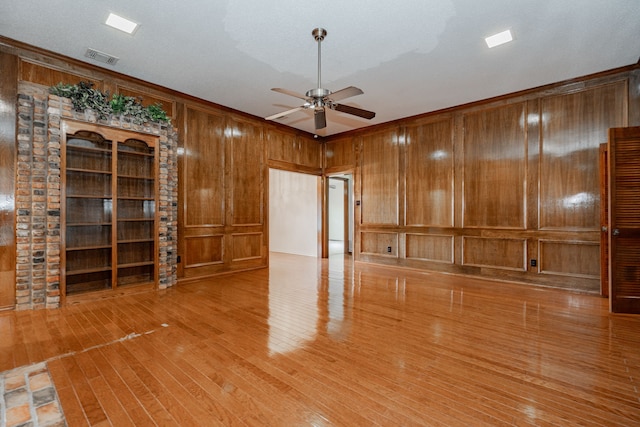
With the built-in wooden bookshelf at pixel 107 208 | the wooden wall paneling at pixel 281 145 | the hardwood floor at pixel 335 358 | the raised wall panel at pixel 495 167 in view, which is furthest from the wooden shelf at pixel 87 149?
the raised wall panel at pixel 495 167

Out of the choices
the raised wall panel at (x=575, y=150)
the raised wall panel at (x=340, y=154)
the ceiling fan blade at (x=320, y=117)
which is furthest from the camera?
the raised wall panel at (x=340, y=154)

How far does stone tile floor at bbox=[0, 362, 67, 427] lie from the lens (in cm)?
171

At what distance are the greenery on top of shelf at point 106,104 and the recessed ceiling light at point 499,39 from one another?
453 cm

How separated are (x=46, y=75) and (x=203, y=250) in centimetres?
321

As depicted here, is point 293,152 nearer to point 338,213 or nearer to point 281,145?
point 281,145

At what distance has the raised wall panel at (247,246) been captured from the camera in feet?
19.7

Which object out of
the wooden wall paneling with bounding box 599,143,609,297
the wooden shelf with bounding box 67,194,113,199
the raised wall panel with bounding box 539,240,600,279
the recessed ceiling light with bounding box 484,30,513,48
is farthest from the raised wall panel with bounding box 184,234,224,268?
the wooden wall paneling with bounding box 599,143,609,297

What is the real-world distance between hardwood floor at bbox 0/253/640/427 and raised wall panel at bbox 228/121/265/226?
85.6 inches

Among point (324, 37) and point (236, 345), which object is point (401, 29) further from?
point (236, 345)

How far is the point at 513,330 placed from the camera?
3.05 meters

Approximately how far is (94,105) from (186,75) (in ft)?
4.15

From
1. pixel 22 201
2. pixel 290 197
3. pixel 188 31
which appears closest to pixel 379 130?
pixel 290 197

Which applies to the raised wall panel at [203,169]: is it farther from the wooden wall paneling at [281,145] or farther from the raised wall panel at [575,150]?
the raised wall panel at [575,150]

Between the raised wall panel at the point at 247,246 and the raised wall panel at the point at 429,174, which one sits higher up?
the raised wall panel at the point at 429,174
